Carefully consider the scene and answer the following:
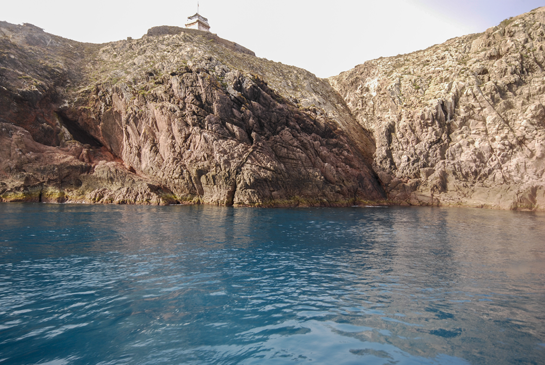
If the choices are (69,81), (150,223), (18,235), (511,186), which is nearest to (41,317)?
(18,235)

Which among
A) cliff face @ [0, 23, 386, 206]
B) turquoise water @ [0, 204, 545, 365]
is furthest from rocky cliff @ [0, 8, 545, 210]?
turquoise water @ [0, 204, 545, 365]

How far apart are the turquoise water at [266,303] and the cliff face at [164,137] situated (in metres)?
33.2

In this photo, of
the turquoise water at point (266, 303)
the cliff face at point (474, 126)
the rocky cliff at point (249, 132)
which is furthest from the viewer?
the cliff face at point (474, 126)

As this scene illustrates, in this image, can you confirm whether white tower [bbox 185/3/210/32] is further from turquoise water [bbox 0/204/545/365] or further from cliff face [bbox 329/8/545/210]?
turquoise water [bbox 0/204/545/365]

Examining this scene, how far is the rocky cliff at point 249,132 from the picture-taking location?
51.9 meters

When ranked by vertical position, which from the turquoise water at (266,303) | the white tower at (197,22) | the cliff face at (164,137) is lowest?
the turquoise water at (266,303)

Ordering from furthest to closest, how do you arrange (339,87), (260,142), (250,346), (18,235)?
(339,87) → (260,142) → (18,235) → (250,346)

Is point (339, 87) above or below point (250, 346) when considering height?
above

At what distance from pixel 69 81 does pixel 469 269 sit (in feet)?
255

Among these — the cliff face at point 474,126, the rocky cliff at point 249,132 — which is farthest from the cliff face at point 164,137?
the cliff face at point 474,126

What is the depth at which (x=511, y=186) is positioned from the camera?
182 feet

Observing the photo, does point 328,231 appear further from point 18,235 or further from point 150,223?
point 18,235

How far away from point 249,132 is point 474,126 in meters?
44.6

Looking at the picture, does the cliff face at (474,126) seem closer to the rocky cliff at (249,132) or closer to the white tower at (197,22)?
the rocky cliff at (249,132)
